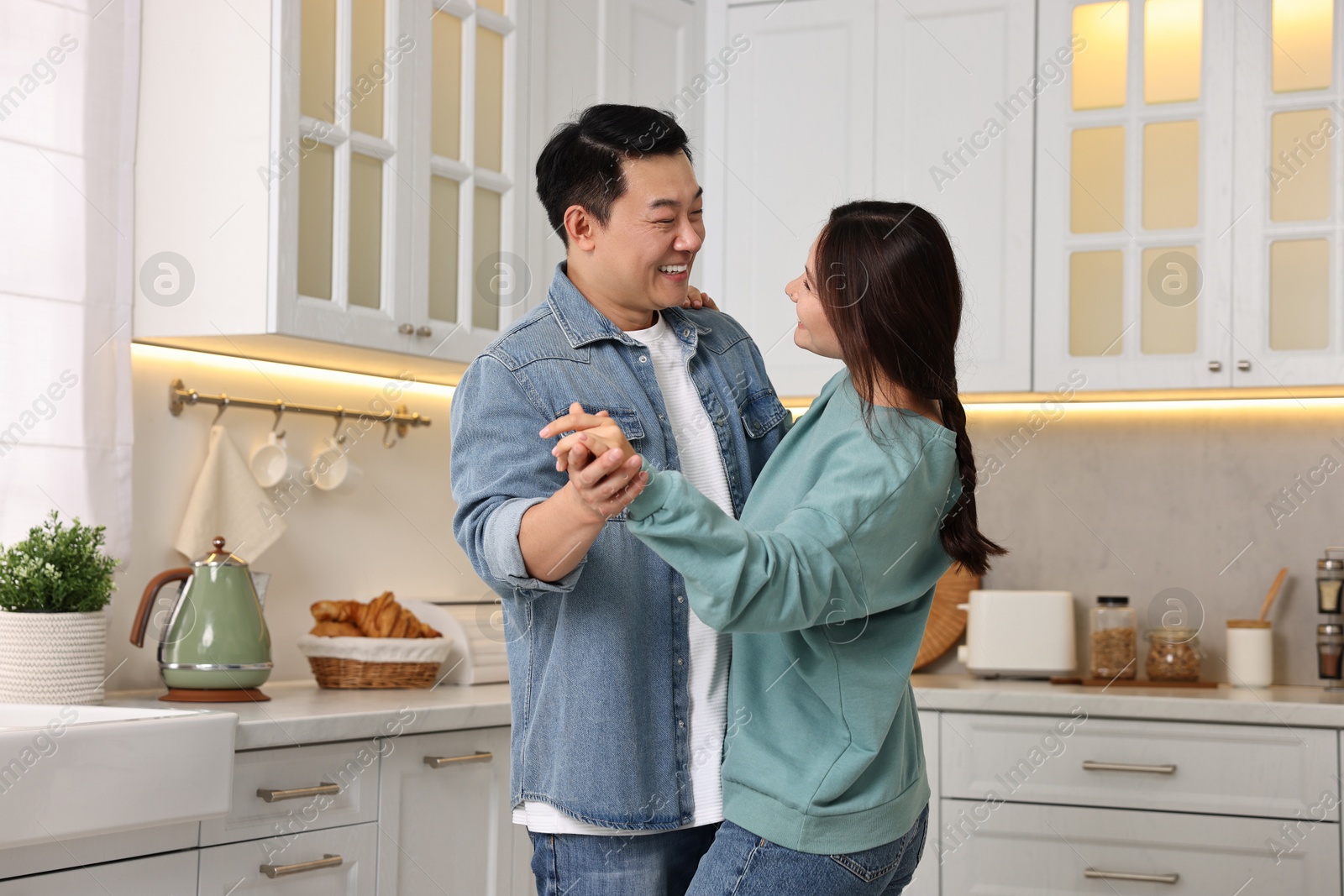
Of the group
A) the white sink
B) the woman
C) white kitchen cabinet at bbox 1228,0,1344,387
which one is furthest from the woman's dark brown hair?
white kitchen cabinet at bbox 1228,0,1344,387

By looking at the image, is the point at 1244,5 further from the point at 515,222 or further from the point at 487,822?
the point at 487,822

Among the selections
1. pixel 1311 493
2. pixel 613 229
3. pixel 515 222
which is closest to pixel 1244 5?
pixel 1311 493

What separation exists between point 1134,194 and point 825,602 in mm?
2058

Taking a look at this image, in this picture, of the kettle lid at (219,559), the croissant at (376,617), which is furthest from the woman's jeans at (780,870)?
the croissant at (376,617)

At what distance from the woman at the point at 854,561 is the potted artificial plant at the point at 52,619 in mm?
1111

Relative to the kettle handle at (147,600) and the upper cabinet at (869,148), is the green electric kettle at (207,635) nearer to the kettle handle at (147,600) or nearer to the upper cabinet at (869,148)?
the kettle handle at (147,600)

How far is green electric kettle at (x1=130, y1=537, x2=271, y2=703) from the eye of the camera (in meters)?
2.12

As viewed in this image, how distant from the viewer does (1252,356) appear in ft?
8.89

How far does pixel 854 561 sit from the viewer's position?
1107 millimetres

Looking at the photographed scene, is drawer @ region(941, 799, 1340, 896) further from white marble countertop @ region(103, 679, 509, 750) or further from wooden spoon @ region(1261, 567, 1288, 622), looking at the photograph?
white marble countertop @ region(103, 679, 509, 750)

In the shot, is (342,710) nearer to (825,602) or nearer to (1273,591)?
→ (825,602)

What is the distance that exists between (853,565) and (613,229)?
1.67ft

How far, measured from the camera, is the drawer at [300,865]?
1791 millimetres

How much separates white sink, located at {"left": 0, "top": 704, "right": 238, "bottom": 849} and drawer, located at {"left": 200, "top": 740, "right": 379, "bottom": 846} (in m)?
0.13
